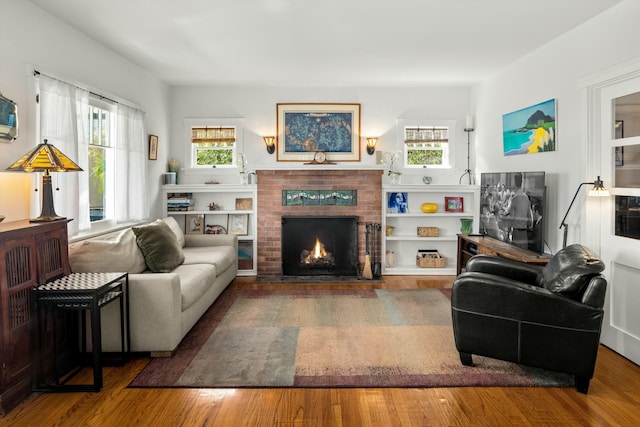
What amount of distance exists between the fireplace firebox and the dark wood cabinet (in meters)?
3.38

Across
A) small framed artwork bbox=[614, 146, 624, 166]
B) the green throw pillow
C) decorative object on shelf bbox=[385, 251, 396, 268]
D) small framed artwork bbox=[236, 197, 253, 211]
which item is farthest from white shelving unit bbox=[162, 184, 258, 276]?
small framed artwork bbox=[614, 146, 624, 166]

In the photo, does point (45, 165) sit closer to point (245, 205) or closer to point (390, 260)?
point (245, 205)

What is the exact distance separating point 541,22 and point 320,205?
3.34m

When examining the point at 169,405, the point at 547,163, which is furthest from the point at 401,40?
the point at 169,405

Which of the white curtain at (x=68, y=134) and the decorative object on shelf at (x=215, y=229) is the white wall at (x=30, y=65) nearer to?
the white curtain at (x=68, y=134)

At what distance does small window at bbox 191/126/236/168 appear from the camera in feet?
19.9

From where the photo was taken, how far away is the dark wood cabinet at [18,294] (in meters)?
2.39

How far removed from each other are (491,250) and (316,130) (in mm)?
2935

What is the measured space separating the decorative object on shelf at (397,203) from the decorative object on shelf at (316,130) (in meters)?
0.85

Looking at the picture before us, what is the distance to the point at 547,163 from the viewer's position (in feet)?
13.7

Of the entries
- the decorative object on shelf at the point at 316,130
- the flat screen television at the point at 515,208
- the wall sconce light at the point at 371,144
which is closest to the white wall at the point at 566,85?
the flat screen television at the point at 515,208

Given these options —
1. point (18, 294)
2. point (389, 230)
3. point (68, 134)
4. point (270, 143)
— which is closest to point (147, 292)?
point (18, 294)

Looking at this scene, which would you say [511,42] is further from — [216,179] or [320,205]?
[216,179]

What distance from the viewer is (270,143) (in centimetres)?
595
